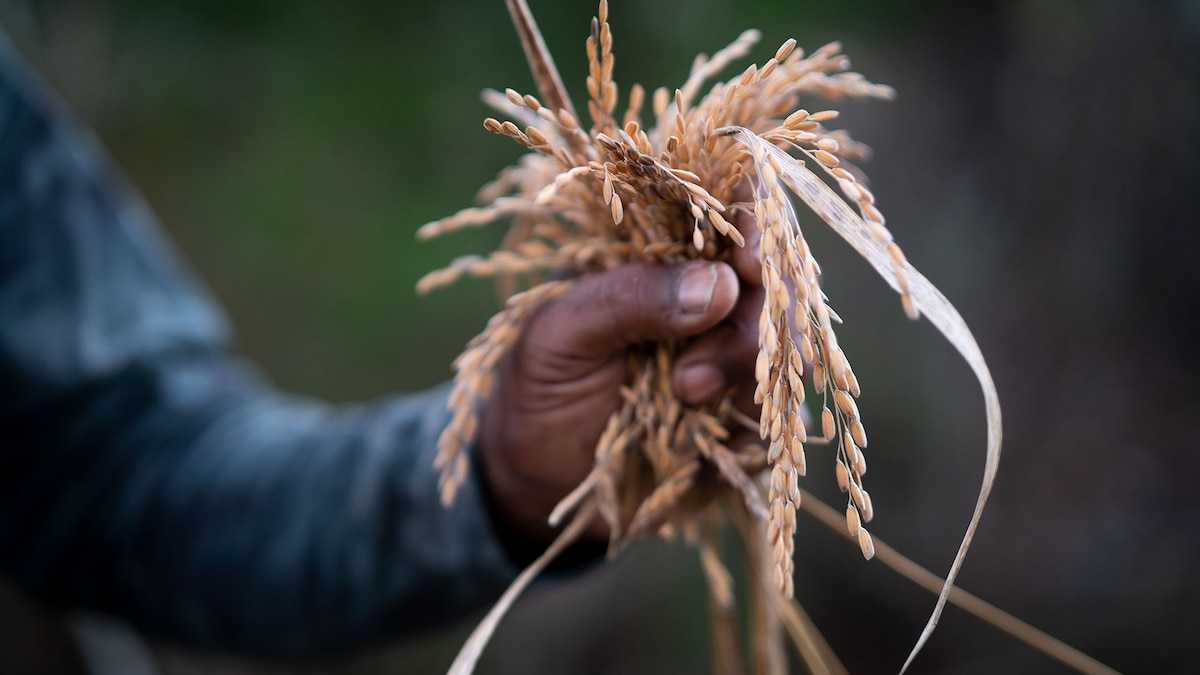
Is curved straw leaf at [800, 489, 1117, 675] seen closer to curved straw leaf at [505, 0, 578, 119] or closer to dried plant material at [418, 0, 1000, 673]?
dried plant material at [418, 0, 1000, 673]

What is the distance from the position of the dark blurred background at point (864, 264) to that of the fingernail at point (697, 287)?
0.70 m

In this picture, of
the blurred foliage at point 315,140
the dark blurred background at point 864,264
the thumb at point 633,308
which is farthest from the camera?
the blurred foliage at point 315,140

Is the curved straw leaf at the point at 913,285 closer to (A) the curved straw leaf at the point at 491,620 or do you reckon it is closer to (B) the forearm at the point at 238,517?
(A) the curved straw leaf at the point at 491,620

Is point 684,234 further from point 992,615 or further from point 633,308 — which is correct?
point 992,615

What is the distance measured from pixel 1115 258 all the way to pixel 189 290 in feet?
5.45

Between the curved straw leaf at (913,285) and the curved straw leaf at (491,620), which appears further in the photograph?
the curved straw leaf at (491,620)

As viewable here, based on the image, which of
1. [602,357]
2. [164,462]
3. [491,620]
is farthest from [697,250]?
[164,462]

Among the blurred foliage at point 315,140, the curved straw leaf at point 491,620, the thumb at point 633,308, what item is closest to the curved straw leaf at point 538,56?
the thumb at point 633,308

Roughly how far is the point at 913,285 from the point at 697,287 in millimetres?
134

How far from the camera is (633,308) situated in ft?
1.83

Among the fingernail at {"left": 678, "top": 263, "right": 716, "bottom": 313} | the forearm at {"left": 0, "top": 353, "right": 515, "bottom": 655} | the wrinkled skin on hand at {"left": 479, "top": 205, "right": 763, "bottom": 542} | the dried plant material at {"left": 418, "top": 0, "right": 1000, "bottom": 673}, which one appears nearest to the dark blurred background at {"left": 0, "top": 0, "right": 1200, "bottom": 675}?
the forearm at {"left": 0, "top": 353, "right": 515, "bottom": 655}

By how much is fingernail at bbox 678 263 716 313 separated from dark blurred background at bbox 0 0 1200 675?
0.70 m

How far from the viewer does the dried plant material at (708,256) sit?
0.42m

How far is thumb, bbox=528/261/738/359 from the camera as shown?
0.52 metres
